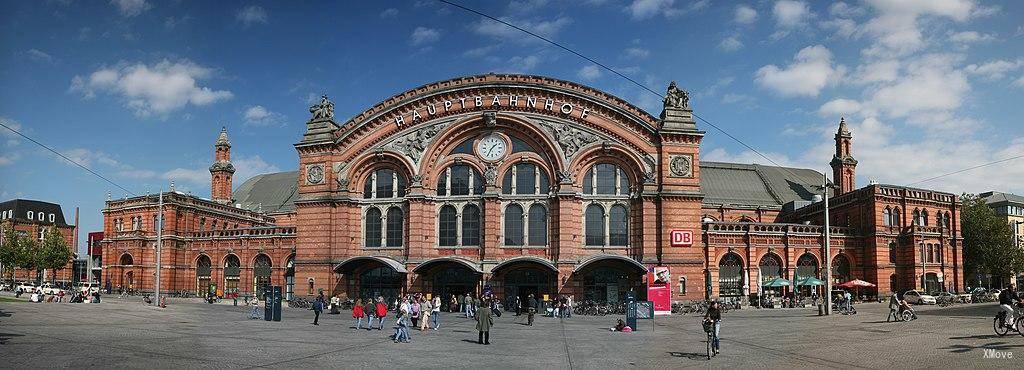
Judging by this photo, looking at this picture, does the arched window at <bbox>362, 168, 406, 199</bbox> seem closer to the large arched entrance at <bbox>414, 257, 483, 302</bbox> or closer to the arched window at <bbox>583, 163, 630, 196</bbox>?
the large arched entrance at <bbox>414, 257, 483, 302</bbox>

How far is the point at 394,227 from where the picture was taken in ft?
180

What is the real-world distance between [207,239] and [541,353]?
2117 inches

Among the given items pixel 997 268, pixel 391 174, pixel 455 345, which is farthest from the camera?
pixel 997 268

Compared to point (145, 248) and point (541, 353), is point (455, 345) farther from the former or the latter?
point (145, 248)

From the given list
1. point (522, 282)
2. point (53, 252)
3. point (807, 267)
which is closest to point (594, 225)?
point (522, 282)

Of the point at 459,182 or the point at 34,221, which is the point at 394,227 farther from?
the point at 34,221

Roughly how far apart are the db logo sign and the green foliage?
4132 cm

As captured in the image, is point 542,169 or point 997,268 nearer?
point 542,169

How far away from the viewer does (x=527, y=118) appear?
174 ft

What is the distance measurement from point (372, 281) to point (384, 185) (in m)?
7.04

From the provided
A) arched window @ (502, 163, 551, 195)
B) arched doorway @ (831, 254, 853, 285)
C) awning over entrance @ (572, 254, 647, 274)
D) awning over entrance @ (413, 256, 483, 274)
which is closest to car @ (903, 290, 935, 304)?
arched doorway @ (831, 254, 853, 285)

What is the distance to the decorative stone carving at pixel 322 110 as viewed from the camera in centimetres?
5631

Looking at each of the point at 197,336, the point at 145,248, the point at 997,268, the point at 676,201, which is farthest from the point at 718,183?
the point at 197,336

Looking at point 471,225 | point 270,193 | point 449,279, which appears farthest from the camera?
point 270,193
